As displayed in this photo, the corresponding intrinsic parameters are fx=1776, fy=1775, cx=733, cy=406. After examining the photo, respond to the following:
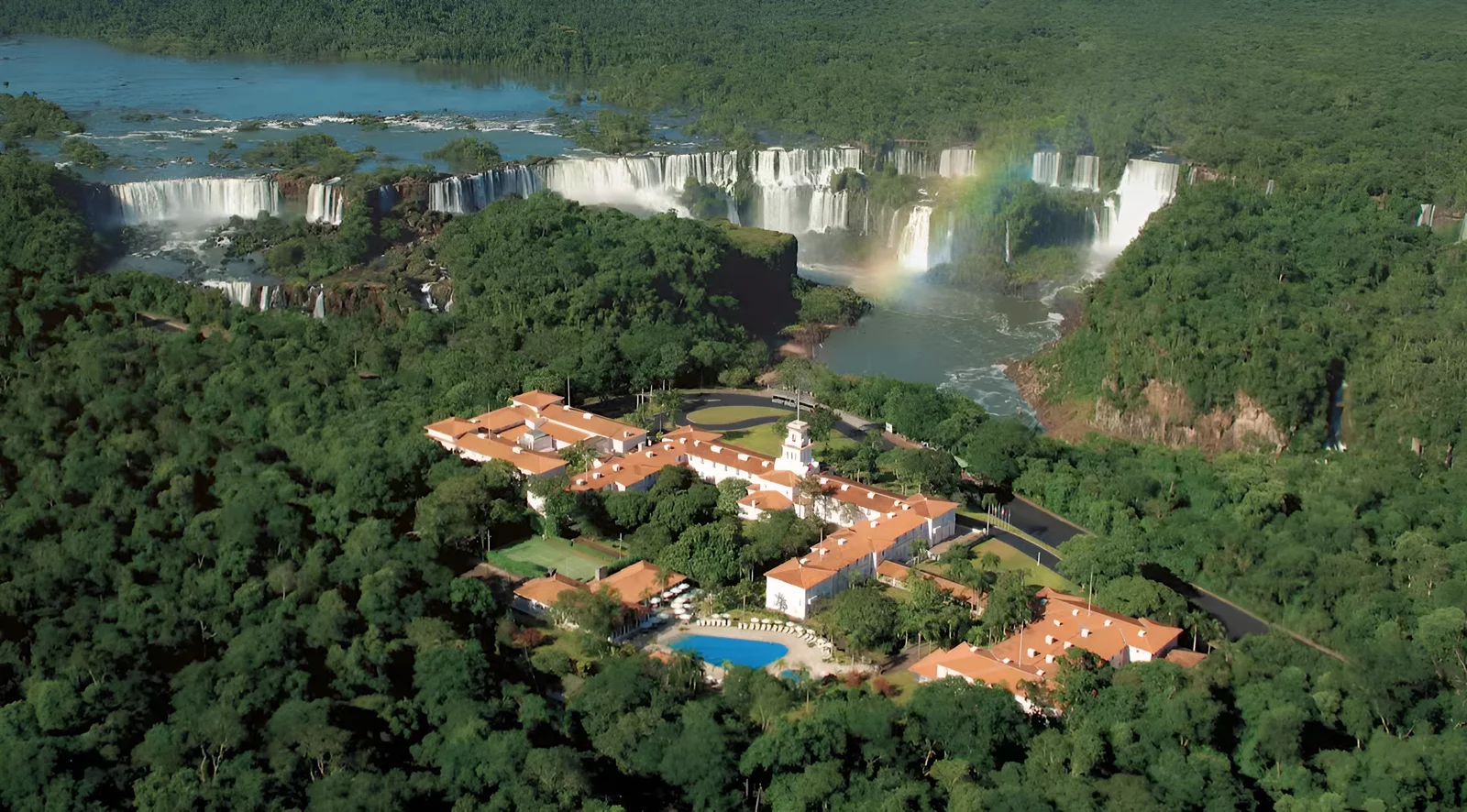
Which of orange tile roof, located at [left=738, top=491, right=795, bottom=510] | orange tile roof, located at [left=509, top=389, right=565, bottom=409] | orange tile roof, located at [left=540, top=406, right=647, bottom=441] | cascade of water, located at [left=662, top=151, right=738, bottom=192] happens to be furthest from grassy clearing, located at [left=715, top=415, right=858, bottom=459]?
cascade of water, located at [left=662, top=151, right=738, bottom=192]

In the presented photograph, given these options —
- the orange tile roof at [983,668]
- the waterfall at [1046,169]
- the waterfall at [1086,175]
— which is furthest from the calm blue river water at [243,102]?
the orange tile roof at [983,668]

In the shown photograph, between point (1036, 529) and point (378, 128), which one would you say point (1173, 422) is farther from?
point (378, 128)

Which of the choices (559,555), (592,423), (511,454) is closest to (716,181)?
(592,423)

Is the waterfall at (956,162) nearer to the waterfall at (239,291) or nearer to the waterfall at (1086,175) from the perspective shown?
the waterfall at (1086,175)

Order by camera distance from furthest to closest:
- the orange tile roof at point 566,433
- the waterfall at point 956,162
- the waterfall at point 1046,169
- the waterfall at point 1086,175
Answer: the waterfall at point 956,162, the waterfall at point 1046,169, the waterfall at point 1086,175, the orange tile roof at point 566,433

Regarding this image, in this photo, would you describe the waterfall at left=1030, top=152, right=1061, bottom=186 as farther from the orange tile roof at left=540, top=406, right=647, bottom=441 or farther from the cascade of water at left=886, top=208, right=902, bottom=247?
the orange tile roof at left=540, top=406, right=647, bottom=441

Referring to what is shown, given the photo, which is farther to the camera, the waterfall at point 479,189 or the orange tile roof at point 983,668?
the waterfall at point 479,189
